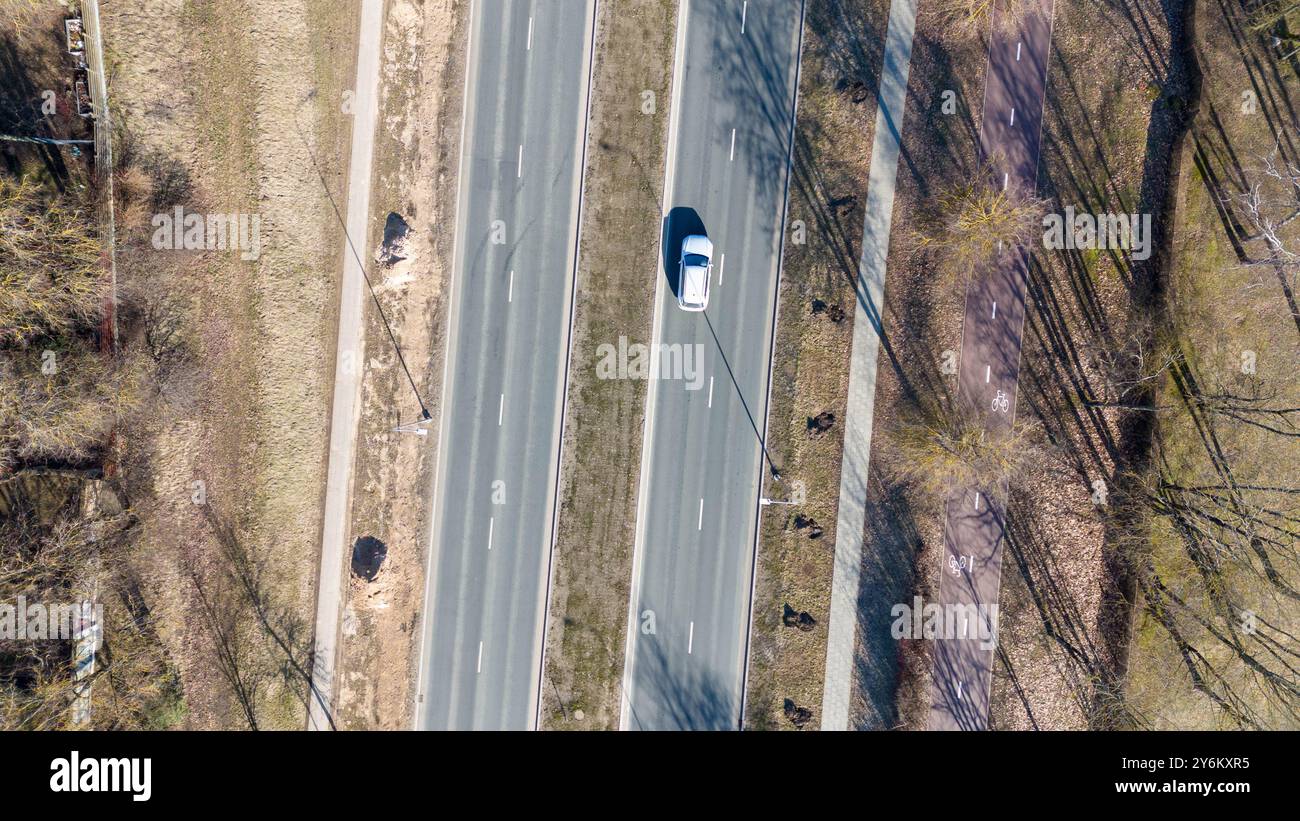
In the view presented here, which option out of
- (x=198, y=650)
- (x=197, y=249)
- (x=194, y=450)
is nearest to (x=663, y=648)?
(x=198, y=650)

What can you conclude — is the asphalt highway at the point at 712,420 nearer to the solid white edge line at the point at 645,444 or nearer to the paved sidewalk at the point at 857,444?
the solid white edge line at the point at 645,444

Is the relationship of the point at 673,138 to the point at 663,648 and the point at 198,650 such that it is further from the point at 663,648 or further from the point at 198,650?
the point at 198,650

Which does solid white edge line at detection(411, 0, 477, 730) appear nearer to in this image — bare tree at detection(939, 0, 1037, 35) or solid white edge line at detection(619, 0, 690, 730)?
solid white edge line at detection(619, 0, 690, 730)

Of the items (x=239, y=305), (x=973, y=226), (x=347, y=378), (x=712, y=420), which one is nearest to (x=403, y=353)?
(x=347, y=378)

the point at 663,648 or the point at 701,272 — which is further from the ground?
the point at 701,272

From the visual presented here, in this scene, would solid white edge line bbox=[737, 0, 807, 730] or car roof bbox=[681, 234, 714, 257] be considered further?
solid white edge line bbox=[737, 0, 807, 730]

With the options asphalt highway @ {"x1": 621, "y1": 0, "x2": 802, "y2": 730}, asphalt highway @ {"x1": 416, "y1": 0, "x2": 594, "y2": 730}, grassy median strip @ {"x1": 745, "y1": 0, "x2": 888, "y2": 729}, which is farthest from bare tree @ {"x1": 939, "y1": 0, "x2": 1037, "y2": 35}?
asphalt highway @ {"x1": 416, "y1": 0, "x2": 594, "y2": 730}

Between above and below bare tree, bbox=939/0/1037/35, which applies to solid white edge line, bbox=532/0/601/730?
below
